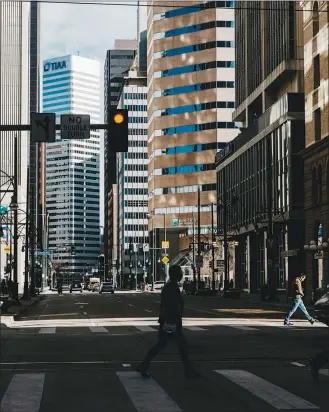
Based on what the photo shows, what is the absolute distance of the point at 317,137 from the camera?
5556 cm

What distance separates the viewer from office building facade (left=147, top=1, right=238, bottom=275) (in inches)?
5310

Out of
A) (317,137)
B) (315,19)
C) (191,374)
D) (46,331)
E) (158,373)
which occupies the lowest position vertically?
(46,331)

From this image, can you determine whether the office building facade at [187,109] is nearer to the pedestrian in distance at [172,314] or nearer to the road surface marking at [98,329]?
the road surface marking at [98,329]

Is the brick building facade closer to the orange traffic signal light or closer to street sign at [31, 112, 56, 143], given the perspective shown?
street sign at [31, 112, 56, 143]

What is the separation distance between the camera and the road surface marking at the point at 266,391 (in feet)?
33.7

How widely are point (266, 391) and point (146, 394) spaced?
1731 mm

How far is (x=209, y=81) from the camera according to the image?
445 ft

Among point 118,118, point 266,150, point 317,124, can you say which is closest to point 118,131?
point 118,118

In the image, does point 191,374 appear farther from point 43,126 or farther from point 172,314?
point 43,126

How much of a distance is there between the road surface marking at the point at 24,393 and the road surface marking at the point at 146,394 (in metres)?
1.29

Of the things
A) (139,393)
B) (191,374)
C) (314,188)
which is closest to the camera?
(139,393)

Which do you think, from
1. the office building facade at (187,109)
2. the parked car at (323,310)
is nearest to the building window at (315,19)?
the parked car at (323,310)

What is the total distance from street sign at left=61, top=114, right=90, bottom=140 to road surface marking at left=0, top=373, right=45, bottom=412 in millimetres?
10801

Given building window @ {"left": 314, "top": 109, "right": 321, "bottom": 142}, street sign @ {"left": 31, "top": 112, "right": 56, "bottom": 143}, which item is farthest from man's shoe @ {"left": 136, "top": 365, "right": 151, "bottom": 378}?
building window @ {"left": 314, "top": 109, "right": 321, "bottom": 142}
